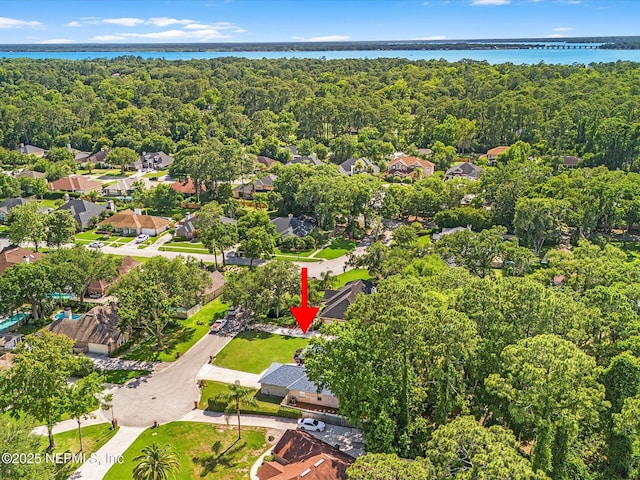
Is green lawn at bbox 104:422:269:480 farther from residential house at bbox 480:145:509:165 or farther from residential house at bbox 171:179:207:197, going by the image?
residential house at bbox 480:145:509:165

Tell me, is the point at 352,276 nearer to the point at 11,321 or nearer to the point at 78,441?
the point at 78,441

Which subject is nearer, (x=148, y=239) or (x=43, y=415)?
(x=43, y=415)

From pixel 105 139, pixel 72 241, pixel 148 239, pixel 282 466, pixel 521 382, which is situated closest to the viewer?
pixel 521 382

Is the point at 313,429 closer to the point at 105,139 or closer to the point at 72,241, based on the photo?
the point at 72,241

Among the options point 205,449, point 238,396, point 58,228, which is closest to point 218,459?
point 205,449

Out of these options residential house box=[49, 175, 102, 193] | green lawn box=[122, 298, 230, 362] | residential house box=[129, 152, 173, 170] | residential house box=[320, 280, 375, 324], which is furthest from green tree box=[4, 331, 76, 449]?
residential house box=[129, 152, 173, 170]

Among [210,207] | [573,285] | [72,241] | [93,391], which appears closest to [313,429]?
[93,391]
